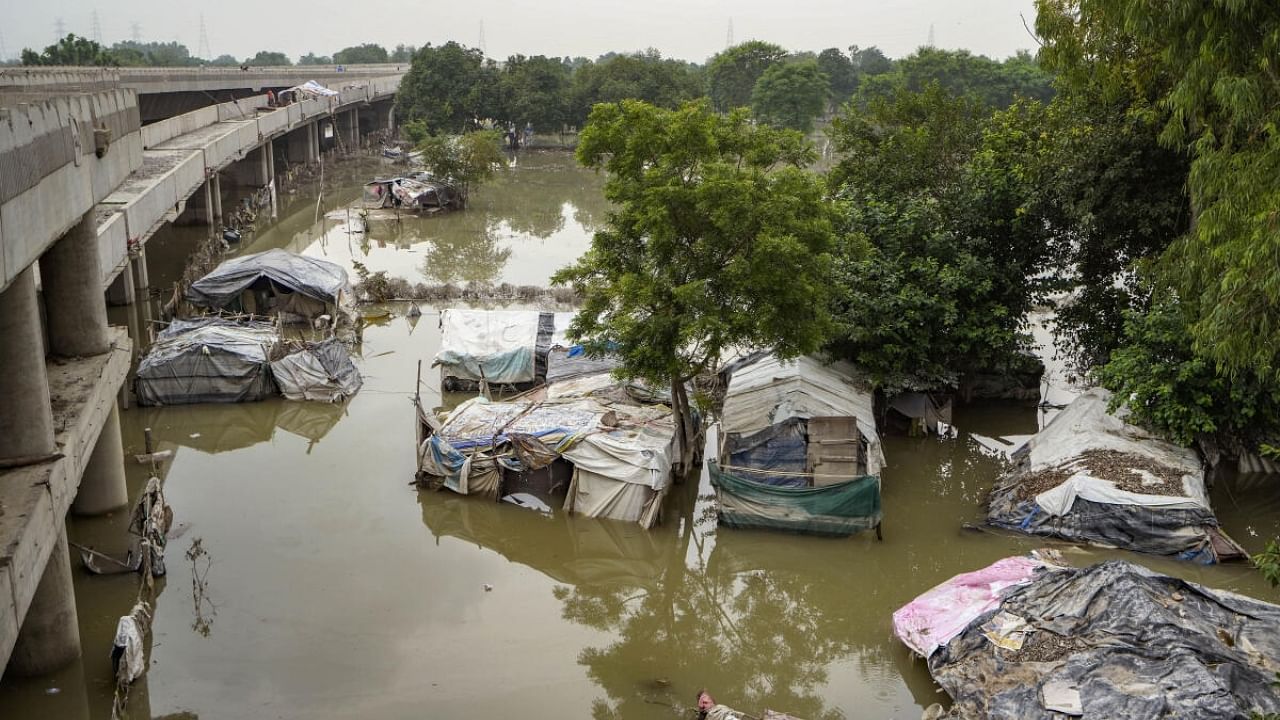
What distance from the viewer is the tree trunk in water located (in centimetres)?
1600

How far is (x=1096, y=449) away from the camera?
49.4 ft

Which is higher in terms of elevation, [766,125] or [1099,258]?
[766,125]

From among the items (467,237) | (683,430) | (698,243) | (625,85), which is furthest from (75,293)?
(625,85)

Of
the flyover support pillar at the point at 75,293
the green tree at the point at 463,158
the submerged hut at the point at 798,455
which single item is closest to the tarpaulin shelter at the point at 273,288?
the flyover support pillar at the point at 75,293

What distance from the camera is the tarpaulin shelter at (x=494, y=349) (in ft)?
65.6

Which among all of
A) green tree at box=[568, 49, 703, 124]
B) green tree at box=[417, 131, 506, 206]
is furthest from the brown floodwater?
green tree at box=[568, 49, 703, 124]

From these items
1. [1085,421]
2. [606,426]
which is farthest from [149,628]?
[1085,421]

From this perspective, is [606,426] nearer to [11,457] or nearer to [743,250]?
[743,250]

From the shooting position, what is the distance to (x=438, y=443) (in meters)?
16.0

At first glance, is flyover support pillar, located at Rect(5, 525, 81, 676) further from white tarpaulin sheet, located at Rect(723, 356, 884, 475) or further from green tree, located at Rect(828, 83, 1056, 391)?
green tree, located at Rect(828, 83, 1056, 391)

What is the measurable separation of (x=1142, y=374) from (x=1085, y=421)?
3.59 ft

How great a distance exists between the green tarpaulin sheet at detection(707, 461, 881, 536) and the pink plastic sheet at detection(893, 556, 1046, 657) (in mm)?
2349

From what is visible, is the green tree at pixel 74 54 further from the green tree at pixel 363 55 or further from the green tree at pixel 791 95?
the green tree at pixel 363 55

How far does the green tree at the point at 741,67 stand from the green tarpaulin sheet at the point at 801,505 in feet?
230
